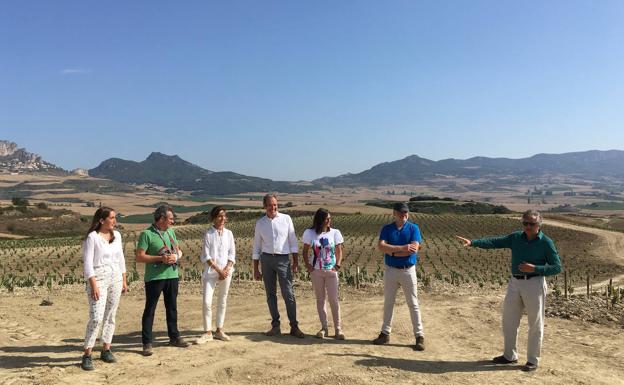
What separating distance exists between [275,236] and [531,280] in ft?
11.3

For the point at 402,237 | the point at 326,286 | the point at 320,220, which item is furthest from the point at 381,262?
the point at 402,237

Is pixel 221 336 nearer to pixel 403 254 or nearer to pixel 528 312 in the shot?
pixel 403 254

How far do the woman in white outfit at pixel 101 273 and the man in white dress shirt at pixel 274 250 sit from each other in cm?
193

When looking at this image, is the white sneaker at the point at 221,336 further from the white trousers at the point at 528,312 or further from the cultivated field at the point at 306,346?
the white trousers at the point at 528,312

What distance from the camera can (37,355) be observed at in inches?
247

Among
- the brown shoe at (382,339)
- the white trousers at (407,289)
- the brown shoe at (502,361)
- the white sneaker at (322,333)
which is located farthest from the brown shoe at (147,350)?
the brown shoe at (502,361)

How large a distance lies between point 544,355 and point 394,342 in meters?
2.05

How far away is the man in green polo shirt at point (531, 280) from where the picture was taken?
18.4ft

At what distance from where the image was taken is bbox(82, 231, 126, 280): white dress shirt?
5430 mm

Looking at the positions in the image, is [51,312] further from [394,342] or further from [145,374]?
[394,342]

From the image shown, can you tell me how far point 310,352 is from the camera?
6.29m

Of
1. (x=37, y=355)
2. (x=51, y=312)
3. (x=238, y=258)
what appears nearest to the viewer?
→ (x=37, y=355)

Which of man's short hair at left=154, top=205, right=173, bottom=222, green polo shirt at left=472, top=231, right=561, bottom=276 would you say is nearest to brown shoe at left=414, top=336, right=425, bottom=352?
green polo shirt at left=472, top=231, right=561, bottom=276

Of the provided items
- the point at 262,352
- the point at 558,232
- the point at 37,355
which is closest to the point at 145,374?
the point at 262,352
